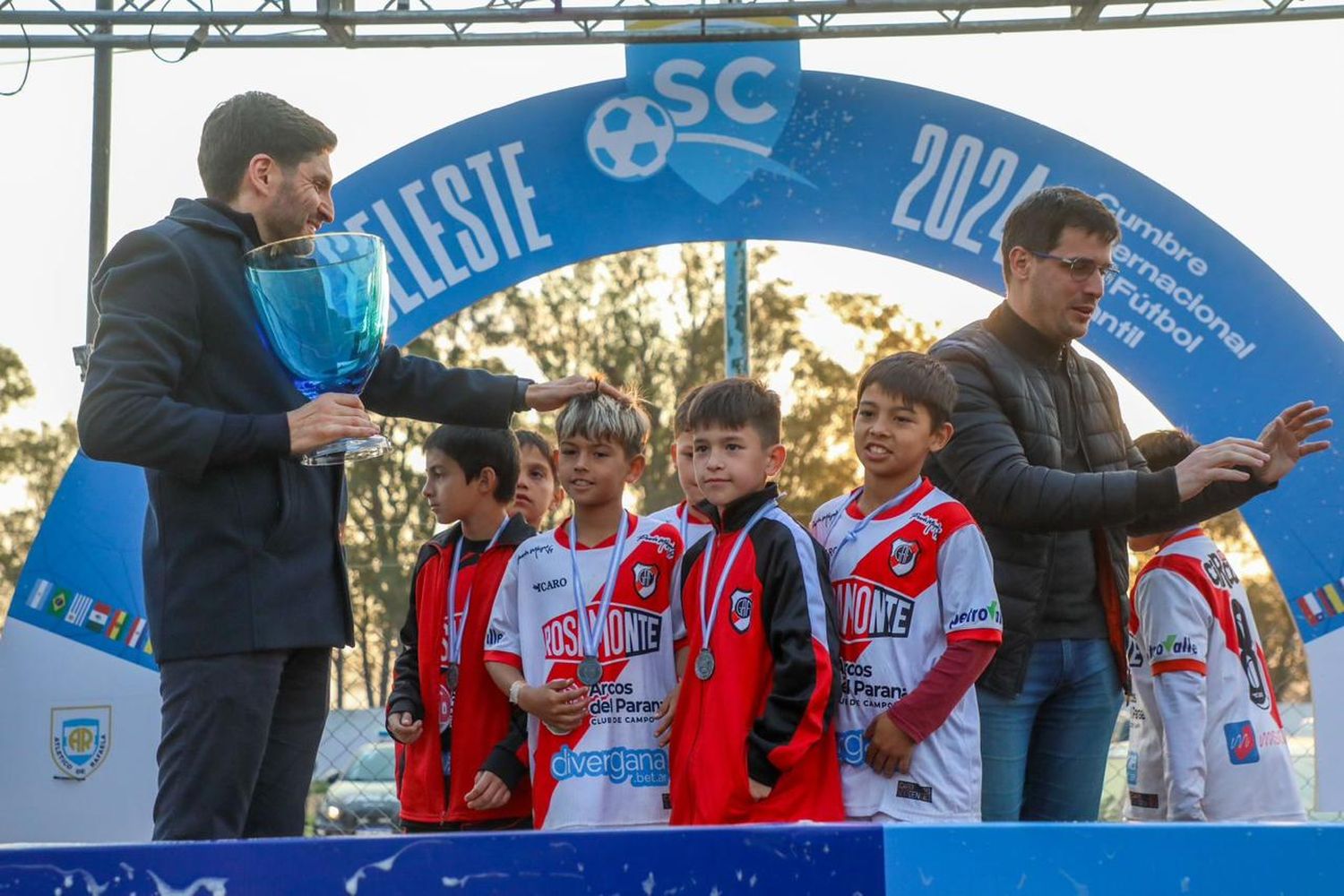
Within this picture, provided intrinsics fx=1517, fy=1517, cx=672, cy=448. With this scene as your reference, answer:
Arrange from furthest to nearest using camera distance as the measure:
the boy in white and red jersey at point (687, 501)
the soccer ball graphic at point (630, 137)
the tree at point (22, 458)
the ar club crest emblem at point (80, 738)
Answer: the tree at point (22, 458), the soccer ball graphic at point (630, 137), the ar club crest emblem at point (80, 738), the boy in white and red jersey at point (687, 501)

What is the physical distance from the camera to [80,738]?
202 inches

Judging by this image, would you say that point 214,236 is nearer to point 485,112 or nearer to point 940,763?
point 940,763

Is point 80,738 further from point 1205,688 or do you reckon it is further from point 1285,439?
point 1285,439

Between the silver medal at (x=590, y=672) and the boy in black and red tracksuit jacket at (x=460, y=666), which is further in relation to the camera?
the boy in black and red tracksuit jacket at (x=460, y=666)

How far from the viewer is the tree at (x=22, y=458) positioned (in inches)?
654

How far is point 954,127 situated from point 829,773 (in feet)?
10.3

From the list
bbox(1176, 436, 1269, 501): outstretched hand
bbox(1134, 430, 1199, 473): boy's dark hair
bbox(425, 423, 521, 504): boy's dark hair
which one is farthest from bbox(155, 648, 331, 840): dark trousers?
bbox(1134, 430, 1199, 473): boy's dark hair

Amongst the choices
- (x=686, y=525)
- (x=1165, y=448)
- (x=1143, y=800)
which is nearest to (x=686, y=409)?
Result: (x=686, y=525)

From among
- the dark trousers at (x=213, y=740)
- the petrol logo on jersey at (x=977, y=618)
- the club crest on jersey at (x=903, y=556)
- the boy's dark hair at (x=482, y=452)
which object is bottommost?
the dark trousers at (x=213, y=740)

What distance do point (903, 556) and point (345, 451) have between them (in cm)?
108

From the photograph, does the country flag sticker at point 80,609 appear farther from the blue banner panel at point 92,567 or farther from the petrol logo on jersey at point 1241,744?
the petrol logo on jersey at point 1241,744

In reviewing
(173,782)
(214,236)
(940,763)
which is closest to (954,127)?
(940,763)

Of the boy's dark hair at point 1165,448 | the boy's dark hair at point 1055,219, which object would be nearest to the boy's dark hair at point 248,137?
the boy's dark hair at point 1055,219

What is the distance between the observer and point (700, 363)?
1702 centimetres
